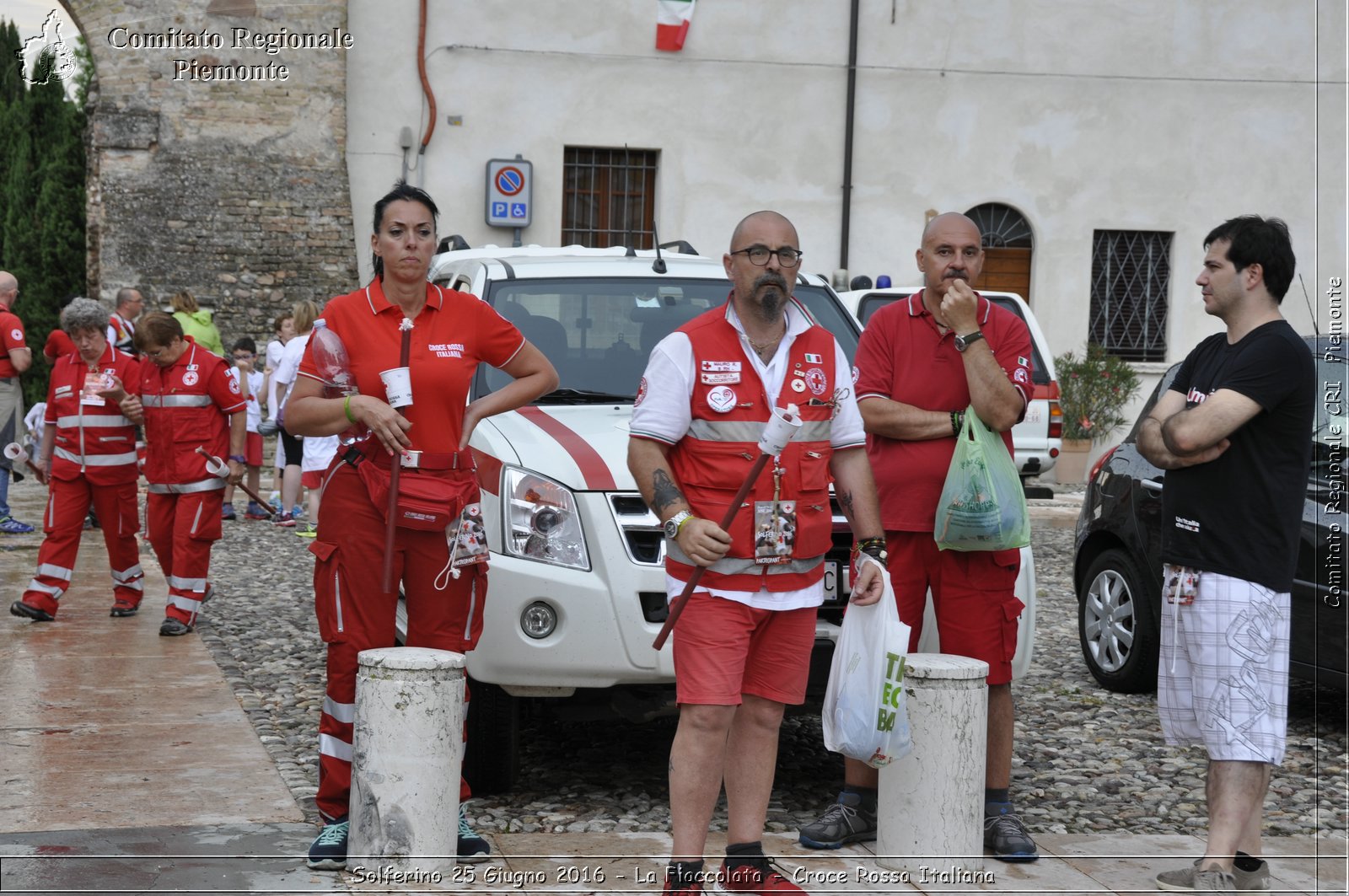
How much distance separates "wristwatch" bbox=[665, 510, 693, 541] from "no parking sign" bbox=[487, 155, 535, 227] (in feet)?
53.4

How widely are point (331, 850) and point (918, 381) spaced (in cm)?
242

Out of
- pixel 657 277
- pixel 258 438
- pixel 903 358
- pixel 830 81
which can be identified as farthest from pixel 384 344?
pixel 830 81

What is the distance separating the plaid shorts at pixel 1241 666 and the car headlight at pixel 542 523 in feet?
6.52

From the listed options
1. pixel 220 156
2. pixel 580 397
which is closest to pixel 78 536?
pixel 580 397

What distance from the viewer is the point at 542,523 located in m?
5.35

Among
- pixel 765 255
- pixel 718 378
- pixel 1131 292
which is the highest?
pixel 1131 292

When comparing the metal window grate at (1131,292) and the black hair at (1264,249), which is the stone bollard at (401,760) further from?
the metal window grate at (1131,292)

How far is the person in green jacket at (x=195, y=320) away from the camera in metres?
16.2

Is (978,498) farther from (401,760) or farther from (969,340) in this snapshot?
(401,760)

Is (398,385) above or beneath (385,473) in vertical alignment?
above

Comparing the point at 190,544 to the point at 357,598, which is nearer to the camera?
the point at 357,598

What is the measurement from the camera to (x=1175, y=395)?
4.99 m

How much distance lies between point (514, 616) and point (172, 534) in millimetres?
4362

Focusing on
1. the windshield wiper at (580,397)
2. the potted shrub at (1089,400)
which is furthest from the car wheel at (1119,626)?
the potted shrub at (1089,400)
